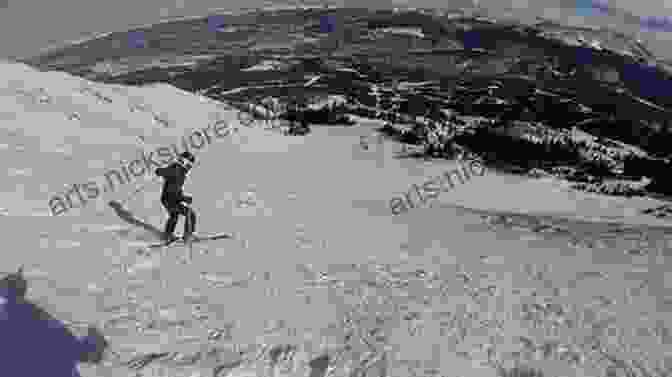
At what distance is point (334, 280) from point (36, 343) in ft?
13.6

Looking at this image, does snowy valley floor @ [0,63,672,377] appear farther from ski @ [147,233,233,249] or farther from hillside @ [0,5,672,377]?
ski @ [147,233,233,249]

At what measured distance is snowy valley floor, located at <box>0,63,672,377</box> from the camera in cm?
536

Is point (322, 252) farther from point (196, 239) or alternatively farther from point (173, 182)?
point (173, 182)

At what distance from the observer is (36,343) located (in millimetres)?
4578

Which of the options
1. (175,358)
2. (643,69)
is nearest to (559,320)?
(175,358)

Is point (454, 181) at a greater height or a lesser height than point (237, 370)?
lesser

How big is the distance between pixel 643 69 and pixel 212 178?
157 metres

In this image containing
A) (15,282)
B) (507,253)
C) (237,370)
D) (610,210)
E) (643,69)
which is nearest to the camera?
(237,370)

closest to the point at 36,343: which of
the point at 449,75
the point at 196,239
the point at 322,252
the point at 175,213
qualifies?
the point at 175,213

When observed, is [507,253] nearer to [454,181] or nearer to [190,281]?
[190,281]

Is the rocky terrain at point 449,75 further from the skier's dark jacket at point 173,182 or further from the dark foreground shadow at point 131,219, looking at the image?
the dark foreground shadow at point 131,219

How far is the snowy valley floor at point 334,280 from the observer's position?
5363mm

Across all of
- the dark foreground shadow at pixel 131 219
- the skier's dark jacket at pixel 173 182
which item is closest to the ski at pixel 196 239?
the dark foreground shadow at pixel 131 219

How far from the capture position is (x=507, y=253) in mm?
9734
